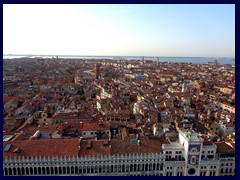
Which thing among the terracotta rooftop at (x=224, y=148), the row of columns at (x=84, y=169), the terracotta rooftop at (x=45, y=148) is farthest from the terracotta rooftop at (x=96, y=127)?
the terracotta rooftop at (x=224, y=148)

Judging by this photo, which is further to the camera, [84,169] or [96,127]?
[96,127]

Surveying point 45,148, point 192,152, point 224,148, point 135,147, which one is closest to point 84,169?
point 45,148

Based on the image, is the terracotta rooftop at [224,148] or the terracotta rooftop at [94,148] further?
the terracotta rooftop at [224,148]

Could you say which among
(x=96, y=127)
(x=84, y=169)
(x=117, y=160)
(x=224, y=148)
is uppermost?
(x=96, y=127)

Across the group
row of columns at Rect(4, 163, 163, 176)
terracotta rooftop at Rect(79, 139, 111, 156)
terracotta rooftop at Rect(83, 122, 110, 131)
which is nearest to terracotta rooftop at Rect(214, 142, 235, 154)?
row of columns at Rect(4, 163, 163, 176)

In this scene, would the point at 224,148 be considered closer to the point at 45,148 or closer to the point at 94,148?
the point at 94,148

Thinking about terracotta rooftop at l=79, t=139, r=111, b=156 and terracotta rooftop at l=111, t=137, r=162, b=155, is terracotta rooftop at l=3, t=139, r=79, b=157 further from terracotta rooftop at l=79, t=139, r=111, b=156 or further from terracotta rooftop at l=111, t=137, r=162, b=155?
terracotta rooftop at l=111, t=137, r=162, b=155

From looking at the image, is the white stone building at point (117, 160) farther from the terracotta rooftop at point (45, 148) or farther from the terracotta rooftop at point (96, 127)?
the terracotta rooftop at point (96, 127)

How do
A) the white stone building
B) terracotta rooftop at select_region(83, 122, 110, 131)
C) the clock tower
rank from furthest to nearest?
terracotta rooftop at select_region(83, 122, 110, 131) < the clock tower < the white stone building

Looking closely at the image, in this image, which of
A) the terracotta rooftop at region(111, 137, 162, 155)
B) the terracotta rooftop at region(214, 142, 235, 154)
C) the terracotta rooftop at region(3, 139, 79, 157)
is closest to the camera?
the terracotta rooftop at region(3, 139, 79, 157)
